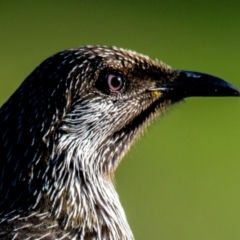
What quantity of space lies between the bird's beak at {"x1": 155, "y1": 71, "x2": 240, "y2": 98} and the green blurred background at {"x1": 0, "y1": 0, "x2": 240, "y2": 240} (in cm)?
367

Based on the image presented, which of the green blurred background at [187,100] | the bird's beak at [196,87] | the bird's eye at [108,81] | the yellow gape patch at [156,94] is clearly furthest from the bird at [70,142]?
the green blurred background at [187,100]

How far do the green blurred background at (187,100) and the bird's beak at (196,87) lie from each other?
3674 mm

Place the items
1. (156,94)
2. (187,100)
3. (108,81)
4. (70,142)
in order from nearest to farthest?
(70,142), (108,81), (156,94), (187,100)

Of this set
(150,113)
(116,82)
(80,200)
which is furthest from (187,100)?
(80,200)

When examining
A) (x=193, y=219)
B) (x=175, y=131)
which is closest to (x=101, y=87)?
(x=193, y=219)

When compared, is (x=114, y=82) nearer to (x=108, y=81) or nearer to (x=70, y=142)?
(x=108, y=81)

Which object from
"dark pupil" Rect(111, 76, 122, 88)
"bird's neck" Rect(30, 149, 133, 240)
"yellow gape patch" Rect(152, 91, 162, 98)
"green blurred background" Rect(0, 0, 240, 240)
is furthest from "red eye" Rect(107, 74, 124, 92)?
"green blurred background" Rect(0, 0, 240, 240)

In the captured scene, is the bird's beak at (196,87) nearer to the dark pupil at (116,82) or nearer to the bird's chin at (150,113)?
the bird's chin at (150,113)

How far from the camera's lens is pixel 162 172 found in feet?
47.1

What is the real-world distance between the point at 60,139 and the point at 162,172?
6.08 m

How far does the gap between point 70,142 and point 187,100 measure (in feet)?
15.1

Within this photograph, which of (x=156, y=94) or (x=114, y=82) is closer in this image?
(x=114, y=82)

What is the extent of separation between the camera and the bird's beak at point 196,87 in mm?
8891

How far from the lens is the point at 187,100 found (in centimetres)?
1288
